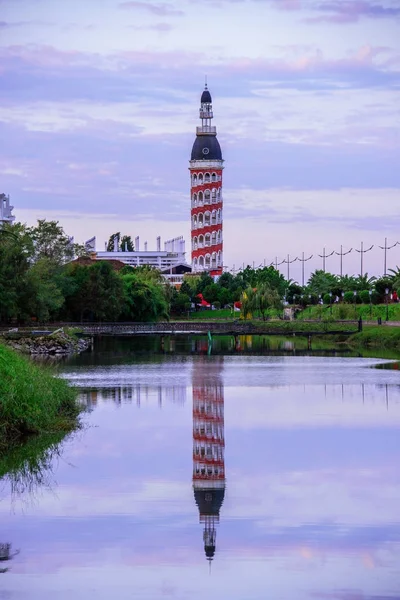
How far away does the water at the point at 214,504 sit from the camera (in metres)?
15.2

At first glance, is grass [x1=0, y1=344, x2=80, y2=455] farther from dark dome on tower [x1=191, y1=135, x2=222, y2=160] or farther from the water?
dark dome on tower [x1=191, y1=135, x2=222, y2=160]

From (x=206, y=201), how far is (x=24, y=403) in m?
146

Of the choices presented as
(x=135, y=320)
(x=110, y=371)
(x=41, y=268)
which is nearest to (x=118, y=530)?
(x=110, y=371)

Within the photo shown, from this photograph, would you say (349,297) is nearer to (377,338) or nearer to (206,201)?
(377,338)

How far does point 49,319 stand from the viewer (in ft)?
305

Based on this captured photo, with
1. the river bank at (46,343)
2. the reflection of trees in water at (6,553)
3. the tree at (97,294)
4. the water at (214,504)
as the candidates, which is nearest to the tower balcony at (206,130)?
the tree at (97,294)

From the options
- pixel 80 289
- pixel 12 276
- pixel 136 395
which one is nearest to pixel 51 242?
pixel 80 289

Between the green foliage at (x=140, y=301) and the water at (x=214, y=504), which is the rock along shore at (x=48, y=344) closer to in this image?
the green foliage at (x=140, y=301)

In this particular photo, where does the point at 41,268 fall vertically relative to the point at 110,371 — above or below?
above

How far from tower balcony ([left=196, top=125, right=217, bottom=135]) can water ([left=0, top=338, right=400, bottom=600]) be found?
13571 cm

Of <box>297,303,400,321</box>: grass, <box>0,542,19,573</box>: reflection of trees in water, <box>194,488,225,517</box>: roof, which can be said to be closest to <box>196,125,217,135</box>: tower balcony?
<box>297,303,400,321</box>: grass

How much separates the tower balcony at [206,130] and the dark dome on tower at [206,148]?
542 millimetres

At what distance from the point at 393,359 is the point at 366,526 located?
145 feet

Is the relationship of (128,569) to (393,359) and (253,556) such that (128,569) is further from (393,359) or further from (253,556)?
(393,359)
